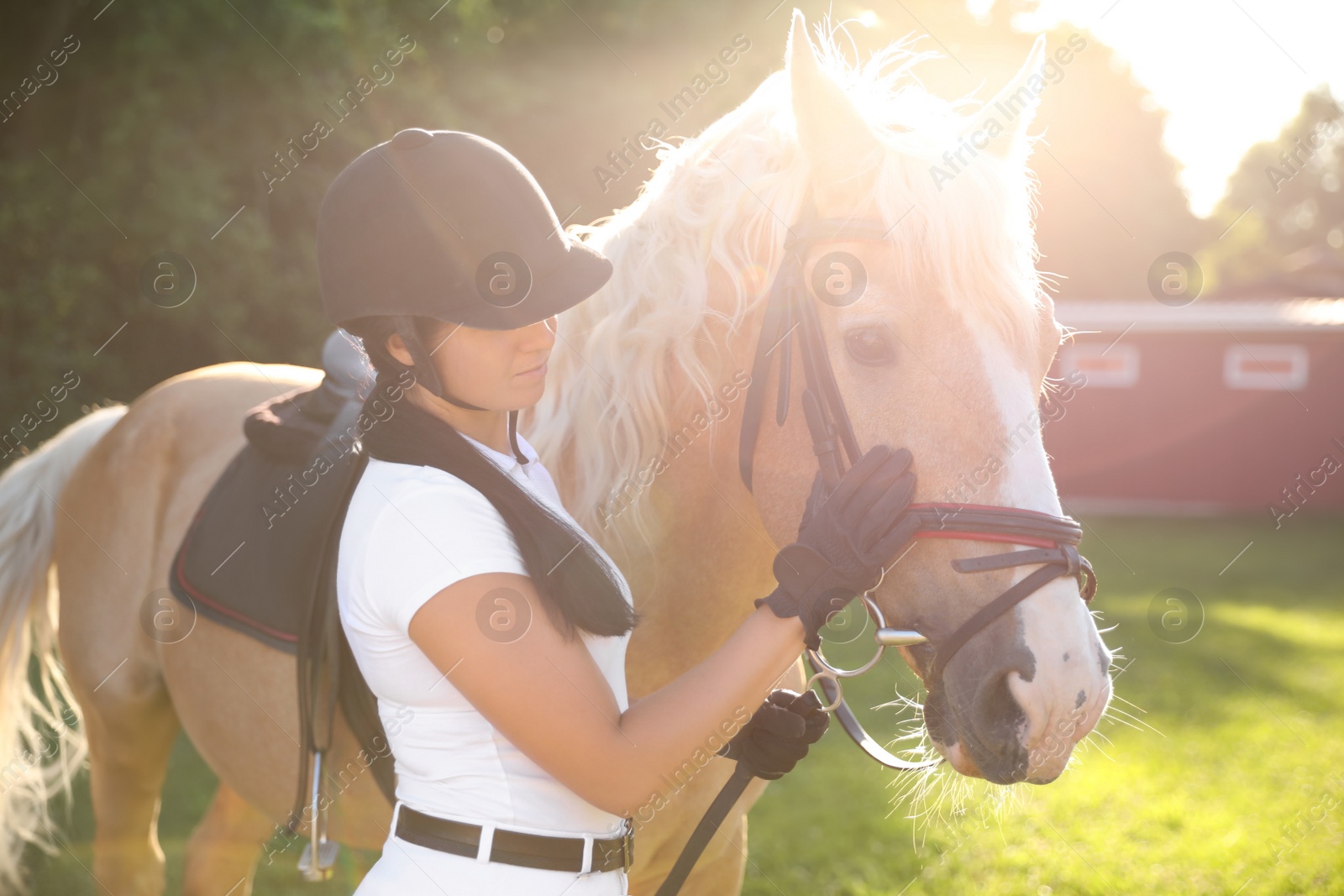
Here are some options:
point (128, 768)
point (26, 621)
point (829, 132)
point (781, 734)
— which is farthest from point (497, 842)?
point (26, 621)

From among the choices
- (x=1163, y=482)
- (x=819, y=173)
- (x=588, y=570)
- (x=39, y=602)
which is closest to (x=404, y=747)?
(x=588, y=570)

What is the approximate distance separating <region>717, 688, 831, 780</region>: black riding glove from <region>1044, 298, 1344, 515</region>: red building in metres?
17.2

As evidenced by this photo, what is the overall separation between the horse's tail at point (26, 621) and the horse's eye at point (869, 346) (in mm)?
3200

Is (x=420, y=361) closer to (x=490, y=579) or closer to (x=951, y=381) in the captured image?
(x=490, y=579)

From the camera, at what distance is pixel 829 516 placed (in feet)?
4.89

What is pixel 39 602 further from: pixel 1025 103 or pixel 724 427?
pixel 1025 103

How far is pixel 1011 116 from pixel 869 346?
644 millimetres

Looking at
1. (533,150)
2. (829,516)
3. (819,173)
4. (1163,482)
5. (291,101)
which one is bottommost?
(1163,482)

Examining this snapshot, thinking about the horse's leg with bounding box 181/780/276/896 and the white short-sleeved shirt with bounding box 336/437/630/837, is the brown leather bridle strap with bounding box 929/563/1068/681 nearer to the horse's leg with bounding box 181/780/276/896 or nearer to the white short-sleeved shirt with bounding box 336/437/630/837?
the white short-sleeved shirt with bounding box 336/437/630/837

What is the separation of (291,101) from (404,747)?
980 cm

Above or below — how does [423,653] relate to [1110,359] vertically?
above

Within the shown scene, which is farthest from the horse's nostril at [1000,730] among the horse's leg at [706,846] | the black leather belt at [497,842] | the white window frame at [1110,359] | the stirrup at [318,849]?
the white window frame at [1110,359]

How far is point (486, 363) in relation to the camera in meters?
1.54

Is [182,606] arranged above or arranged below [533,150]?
below
